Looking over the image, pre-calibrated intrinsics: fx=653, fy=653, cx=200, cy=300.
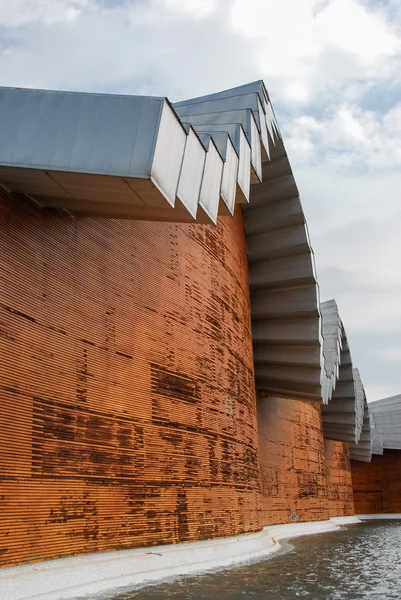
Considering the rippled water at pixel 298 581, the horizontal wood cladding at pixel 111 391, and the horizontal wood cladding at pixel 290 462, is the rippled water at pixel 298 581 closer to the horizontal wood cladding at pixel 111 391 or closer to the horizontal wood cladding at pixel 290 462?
the horizontal wood cladding at pixel 111 391

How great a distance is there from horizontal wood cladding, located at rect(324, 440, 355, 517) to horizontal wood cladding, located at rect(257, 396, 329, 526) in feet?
14.5

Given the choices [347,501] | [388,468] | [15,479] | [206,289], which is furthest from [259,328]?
[388,468]

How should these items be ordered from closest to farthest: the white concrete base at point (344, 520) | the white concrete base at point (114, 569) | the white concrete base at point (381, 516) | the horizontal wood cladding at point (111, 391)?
the white concrete base at point (114, 569), the horizontal wood cladding at point (111, 391), the white concrete base at point (344, 520), the white concrete base at point (381, 516)

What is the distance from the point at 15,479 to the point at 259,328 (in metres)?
10.7

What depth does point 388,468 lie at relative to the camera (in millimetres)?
35031

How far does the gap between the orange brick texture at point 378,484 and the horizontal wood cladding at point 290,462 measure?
48.6ft

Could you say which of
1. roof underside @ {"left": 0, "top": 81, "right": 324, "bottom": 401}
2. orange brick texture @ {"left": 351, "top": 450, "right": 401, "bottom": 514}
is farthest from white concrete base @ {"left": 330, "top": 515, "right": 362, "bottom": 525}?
roof underside @ {"left": 0, "top": 81, "right": 324, "bottom": 401}

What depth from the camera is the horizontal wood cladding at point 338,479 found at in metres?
25.4

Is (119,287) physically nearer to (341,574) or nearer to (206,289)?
(206,289)

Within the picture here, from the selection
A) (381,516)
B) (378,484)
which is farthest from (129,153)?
(378,484)

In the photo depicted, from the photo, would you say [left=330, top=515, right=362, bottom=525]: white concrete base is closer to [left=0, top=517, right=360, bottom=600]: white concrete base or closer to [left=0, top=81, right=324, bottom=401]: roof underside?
[left=0, top=517, right=360, bottom=600]: white concrete base

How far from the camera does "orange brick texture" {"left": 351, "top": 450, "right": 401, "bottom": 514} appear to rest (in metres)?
34.2

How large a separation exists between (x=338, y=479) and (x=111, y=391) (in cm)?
2136

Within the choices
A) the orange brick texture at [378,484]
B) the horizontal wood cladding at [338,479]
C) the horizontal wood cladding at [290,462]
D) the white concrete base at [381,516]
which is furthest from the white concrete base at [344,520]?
the orange brick texture at [378,484]
